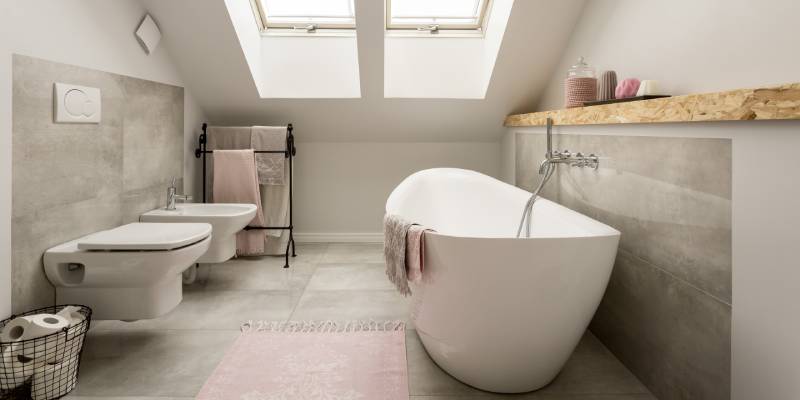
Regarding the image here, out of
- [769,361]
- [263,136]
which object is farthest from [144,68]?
[769,361]

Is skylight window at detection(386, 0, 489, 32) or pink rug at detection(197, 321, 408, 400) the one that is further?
→ skylight window at detection(386, 0, 489, 32)

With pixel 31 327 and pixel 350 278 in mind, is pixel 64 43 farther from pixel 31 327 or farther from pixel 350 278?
pixel 350 278

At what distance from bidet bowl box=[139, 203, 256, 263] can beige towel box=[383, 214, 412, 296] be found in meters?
1.36

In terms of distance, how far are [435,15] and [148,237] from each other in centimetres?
258

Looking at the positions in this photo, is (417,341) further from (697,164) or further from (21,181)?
(21,181)

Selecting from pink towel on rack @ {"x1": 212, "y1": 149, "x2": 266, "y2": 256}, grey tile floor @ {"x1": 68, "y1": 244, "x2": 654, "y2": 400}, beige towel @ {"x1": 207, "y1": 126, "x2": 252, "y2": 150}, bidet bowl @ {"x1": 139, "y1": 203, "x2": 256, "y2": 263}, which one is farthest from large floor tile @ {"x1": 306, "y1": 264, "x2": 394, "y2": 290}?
beige towel @ {"x1": 207, "y1": 126, "x2": 252, "y2": 150}

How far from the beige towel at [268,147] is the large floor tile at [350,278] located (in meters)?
0.82

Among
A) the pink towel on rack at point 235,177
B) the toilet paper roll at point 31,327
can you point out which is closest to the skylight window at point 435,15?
the pink towel on rack at point 235,177

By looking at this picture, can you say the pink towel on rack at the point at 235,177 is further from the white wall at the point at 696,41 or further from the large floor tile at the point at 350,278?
the white wall at the point at 696,41

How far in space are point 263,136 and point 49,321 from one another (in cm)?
223

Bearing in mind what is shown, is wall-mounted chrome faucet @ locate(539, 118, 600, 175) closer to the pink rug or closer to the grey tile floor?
the grey tile floor

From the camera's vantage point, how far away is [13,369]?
5.86 feet

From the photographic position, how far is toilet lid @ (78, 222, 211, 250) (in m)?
2.19

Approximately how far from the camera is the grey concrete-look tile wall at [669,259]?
1.55 meters
